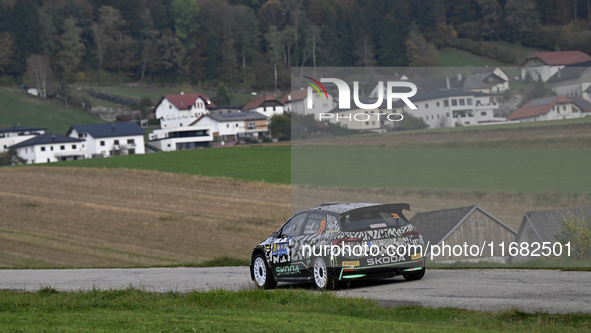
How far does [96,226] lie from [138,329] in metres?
36.0

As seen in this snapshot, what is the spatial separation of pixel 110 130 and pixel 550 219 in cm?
9785

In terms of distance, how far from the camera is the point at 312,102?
17.9m

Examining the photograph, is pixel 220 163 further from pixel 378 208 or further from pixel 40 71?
pixel 40 71

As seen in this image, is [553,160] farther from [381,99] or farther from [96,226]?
[96,226]

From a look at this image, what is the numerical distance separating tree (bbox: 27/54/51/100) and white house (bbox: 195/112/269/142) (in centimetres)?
4439

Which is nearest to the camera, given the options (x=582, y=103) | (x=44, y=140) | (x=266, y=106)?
(x=582, y=103)

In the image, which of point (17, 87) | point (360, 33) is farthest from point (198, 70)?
point (360, 33)

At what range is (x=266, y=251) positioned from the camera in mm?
13664

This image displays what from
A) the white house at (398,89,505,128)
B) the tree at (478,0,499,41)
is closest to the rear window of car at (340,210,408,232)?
the white house at (398,89,505,128)

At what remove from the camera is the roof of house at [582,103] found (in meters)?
16.2

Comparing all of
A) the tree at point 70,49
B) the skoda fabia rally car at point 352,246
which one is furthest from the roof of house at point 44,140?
the skoda fabia rally car at point 352,246

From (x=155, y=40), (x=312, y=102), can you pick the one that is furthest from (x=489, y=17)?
(x=155, y=40)

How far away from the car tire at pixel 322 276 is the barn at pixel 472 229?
560 cm

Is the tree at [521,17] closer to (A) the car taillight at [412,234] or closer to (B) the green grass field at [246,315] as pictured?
(A) the car taillight at [412,234]
